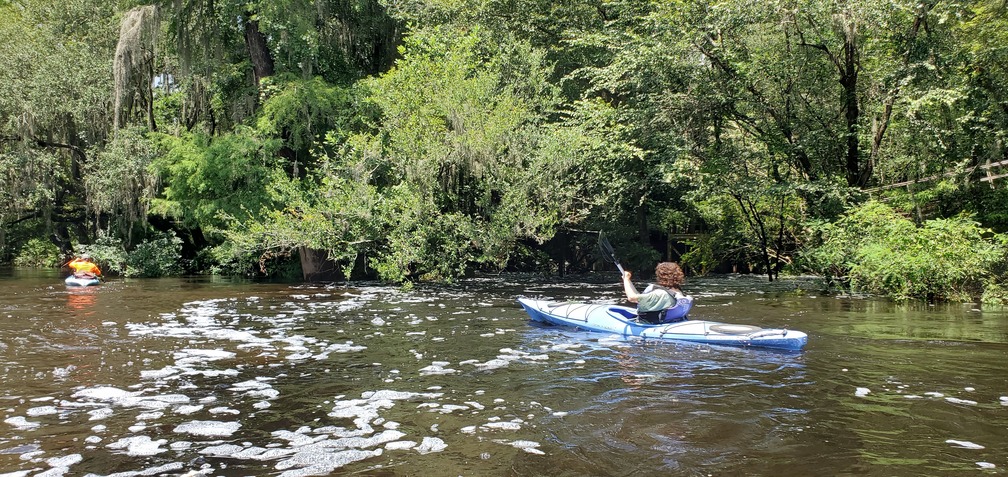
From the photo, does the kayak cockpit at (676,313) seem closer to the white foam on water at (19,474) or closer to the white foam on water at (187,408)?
the white foam on water at (187,408)

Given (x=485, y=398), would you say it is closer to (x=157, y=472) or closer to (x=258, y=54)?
(x=157, y=472)

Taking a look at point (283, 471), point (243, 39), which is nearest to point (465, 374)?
point (283, 471)

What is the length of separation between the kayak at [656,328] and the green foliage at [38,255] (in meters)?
34.9

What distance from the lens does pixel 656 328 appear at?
9492 millimetres

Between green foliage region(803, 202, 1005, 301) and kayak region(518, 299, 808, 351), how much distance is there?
6.48 m

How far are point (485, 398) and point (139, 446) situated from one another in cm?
271

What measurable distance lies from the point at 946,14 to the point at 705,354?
32.8 feet

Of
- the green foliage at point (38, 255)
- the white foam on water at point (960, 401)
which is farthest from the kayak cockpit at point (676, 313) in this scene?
the green foliage at point (38, 255)

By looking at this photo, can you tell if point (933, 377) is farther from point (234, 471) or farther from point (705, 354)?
point (234, 471)

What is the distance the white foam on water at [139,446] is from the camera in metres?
4.54

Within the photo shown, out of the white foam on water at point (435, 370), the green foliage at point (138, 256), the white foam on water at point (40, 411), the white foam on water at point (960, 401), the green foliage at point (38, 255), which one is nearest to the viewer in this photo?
the white foam on water at point (40, 411)

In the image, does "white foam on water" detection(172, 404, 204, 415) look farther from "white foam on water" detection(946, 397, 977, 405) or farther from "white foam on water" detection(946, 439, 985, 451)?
"white foam on water" detection(946, 397, 977, 405)

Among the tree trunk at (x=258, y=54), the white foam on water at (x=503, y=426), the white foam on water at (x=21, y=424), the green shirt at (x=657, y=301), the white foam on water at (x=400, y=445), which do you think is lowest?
the white foam on water at (x=400, y=445)

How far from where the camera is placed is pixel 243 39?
73.6 feet
